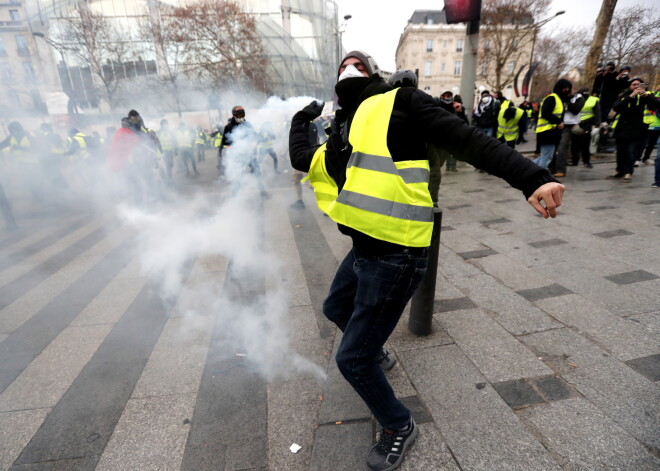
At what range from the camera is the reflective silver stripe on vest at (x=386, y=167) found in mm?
1406

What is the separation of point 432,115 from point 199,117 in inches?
1340

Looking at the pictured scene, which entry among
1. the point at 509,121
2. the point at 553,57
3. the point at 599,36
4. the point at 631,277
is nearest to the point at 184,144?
the point at 509,121

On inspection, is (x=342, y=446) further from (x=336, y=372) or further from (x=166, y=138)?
(x=166, y=138)

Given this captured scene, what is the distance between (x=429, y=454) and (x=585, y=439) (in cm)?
74

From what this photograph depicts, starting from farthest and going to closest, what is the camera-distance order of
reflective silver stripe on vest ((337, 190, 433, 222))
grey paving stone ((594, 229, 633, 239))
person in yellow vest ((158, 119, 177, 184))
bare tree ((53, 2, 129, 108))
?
bare tree ((53, 2, 129, 108)) → person in yellow vest ((158, 119, 177, 184)) → grey paving stone ((594, 229, 633, 239)) → reflective silver stripe on vest ((337, 190, 433, 222))


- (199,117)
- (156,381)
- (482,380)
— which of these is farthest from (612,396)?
(199,117)

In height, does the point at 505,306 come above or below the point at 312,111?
below

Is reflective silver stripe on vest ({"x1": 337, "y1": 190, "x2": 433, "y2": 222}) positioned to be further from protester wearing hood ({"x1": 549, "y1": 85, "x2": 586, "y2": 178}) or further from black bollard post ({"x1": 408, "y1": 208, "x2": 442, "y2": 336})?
protester wearing hood ({"x1": 549, "y1": 85, "x2": 586, "y2": 178})

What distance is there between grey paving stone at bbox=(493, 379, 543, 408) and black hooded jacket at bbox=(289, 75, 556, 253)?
1217mm

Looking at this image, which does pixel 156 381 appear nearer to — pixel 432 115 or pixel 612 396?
pixel 432 115

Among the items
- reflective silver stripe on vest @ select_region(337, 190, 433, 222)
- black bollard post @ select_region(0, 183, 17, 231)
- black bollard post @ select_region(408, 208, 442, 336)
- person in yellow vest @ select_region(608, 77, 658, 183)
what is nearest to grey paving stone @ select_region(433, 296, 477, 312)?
black bollard post @ select_region(408, 208, 442, 336)

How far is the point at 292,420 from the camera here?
203cm

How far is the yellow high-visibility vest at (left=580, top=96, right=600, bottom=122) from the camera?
289 inches

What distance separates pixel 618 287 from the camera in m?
3.18
